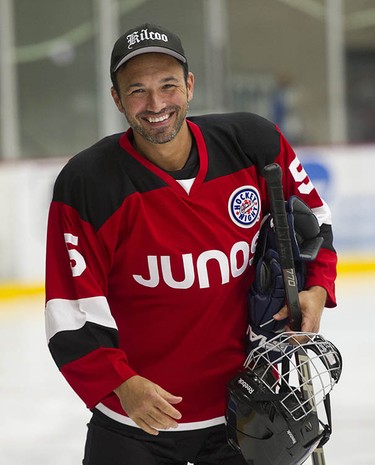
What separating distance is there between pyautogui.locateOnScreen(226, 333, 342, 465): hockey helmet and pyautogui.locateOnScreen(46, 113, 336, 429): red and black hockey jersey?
13 cm

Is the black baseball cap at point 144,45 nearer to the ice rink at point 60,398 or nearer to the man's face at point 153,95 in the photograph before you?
the man's face at point 153,95

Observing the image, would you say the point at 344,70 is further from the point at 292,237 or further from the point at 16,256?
the point at 292,237

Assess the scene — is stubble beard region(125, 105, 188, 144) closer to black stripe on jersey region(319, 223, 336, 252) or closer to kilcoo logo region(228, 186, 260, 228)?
kilcoo logo region(228, 186, 260, 228)

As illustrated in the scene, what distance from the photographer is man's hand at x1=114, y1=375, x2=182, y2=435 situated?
151 centimetres

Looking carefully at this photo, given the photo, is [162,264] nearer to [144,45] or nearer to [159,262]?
[159,262]

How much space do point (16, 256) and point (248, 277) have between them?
4.83 meters

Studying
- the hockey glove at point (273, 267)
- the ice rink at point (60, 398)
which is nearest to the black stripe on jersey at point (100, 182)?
the hockey glove at point (273, 267)

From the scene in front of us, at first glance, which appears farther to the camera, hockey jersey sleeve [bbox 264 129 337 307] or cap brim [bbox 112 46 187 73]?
hockey jersey sleeve [bbox 264 129 337 307]

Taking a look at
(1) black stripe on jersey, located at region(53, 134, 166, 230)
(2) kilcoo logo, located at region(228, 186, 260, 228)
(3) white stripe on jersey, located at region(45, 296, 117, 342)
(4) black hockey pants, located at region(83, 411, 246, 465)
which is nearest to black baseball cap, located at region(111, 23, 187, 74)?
(1) black stripe on jersey, located at region(53, 134, 166, 230)

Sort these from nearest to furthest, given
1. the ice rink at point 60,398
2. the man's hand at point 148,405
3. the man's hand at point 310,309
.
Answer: the man's hand at point 148,405 → the man's hand at point 310,309 → the ice rink at point 60,398

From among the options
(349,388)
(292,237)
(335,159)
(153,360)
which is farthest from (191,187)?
(335,159)

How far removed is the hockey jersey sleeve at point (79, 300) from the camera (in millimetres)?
1583

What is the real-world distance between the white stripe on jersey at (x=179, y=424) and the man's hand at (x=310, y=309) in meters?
0.21

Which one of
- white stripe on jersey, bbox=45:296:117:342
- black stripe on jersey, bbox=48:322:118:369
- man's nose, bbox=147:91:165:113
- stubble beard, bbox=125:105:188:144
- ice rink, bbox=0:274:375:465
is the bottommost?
ice rink, bbox=0:274:375:465
